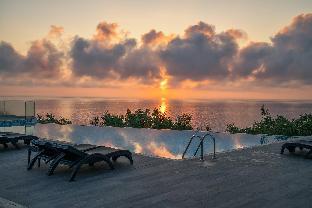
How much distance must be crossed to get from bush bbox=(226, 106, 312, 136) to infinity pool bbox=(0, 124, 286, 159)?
188 inches

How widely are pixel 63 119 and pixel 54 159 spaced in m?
19.0

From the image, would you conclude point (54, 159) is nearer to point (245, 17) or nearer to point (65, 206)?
point (65, 206)

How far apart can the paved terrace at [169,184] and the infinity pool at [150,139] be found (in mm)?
3601

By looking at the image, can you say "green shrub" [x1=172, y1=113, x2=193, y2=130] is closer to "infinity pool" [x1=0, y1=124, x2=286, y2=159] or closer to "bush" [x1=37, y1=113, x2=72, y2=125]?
"infinity pool" [x1=0, y1=124, x2=286, y2=159]

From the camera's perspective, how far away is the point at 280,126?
22.7 m

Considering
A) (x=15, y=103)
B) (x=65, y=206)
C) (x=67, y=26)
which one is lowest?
(x=65, y=206)

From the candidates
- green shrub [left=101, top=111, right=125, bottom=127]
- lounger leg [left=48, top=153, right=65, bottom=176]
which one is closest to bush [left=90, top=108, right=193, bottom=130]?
green shrub [left=101, top=111, right=125, bottom=127]

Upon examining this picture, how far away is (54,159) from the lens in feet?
31.6

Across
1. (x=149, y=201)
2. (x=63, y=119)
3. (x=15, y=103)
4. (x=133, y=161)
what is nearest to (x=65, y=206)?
(x=149, y=201)

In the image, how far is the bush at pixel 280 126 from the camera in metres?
21.0

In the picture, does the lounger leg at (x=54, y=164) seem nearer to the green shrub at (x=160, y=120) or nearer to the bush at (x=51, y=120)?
the green shrub at (x=160, y=120)

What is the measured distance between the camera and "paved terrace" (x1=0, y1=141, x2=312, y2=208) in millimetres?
6945

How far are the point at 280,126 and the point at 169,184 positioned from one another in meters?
16.2

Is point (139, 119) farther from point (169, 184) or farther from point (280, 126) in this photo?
point (169, 184)
